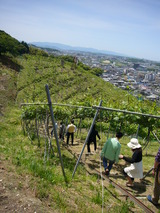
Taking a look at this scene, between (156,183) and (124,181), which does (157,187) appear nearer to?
(156,183)

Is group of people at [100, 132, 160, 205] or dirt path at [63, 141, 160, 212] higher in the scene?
group of people at [100, 132, 160, 205]

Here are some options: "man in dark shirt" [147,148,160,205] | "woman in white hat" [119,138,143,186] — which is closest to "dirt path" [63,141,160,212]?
"man in dark shirt" [147,148,160,205]

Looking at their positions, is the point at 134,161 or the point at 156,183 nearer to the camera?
the point at 156,183

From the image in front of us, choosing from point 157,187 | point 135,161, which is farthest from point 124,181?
point 157,187

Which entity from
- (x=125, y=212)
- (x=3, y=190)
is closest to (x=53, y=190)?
(x=3, y=190)

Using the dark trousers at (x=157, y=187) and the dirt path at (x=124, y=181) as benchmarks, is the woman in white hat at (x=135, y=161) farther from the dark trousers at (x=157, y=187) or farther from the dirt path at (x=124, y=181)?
the dark trousers at (x=157, y=187)

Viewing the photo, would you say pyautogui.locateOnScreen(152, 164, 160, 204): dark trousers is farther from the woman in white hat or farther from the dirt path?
the woman in white hat

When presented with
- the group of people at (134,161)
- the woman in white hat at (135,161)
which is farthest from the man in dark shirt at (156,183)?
the woman in white hat at (135,161)

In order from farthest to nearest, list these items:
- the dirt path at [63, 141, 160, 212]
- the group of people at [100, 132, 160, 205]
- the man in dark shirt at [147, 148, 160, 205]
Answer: the dirt path at [63, 141, 160, 212] < the group of people at [100, 132, 160, 205] < the man in dark shirt at [147, 148, 160, 205]

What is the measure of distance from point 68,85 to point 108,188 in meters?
30.9

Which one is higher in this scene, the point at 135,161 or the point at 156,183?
the point at 135,161

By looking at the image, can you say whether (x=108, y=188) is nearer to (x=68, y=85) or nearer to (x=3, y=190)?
(x=3, y=190)

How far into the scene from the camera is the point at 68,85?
3544cm

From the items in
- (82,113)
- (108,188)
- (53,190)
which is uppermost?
(82,113)
